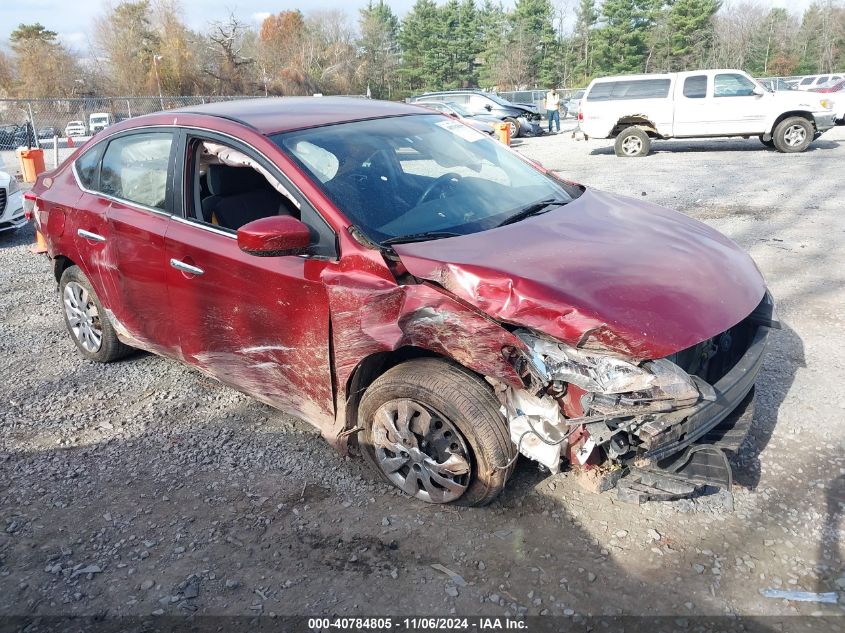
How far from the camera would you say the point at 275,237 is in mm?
2969

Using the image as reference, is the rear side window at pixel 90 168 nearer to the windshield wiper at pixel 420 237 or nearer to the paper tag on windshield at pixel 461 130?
the paper tag on windshield at pixel 461 130

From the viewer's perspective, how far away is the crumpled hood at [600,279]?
8.46 ft

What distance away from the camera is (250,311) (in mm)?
3377

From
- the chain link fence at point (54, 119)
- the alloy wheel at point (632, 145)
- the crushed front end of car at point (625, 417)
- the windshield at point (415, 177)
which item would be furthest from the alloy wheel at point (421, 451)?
the chain link fence at point (54, 119)

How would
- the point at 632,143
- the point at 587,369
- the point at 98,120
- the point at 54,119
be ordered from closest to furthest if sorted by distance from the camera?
the point at 587,369
the point at 632,143
the point at 54,119
the point at 98,120

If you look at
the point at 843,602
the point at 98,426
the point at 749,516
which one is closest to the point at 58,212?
the point at 98,426

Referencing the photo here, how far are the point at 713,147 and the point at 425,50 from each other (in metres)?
58.5

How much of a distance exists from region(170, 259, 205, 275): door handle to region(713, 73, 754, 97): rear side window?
1493 centimetres

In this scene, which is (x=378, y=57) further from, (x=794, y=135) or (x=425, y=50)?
(x=794, y=135)

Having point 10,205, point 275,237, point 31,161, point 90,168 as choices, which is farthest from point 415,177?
point 31,161

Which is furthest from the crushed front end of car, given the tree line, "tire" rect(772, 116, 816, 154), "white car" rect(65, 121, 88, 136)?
the tree line

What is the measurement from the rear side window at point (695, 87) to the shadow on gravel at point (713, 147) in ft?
5.42

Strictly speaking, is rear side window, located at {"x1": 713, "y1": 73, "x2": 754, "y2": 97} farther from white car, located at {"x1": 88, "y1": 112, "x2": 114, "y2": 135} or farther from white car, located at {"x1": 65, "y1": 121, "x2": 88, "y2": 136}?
white car, located at {"x1": 65, "y1": 121, "x2": 88, "y2": 136}

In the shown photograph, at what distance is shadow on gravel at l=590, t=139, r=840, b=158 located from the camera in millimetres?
16250
